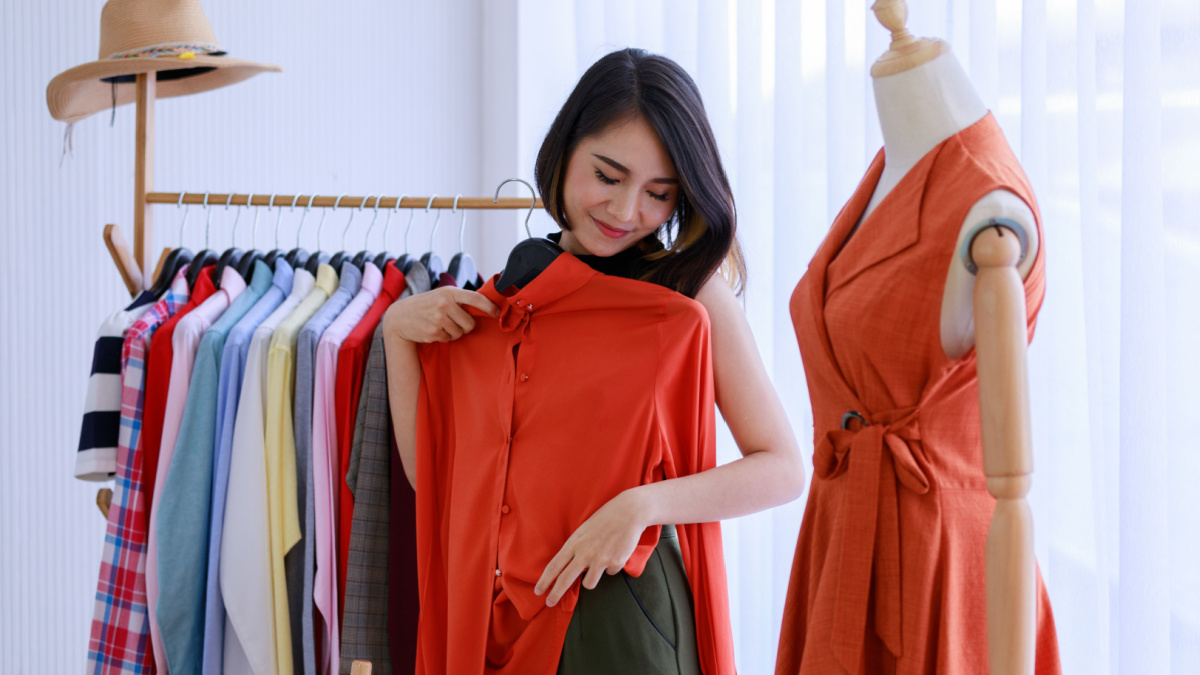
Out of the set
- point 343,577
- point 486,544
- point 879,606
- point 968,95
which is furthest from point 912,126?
point 343,577

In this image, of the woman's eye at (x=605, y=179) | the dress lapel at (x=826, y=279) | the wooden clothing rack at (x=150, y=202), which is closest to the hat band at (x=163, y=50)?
the wooden clothing rack at (x=150, y=202)

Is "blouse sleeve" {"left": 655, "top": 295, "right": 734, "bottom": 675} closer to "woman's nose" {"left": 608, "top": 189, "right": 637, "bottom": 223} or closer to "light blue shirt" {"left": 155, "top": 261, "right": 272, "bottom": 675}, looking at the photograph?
"woman's nose" {"left": 608, "top": 189, "right": 637, "bottom": 223}

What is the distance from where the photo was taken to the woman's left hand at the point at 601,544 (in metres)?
1.18

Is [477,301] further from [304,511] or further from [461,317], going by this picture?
[304,511]

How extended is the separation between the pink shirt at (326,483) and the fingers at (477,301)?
1.21ft

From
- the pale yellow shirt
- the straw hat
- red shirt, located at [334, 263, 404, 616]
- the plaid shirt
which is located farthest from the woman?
the straw hat

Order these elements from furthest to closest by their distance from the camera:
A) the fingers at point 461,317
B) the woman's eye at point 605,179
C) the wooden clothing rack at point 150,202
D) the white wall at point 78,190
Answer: the white wall at point 78,190 < the wooden clothing rack at point 150,202 < the fingers at point 461,317 < the woman's eye at point 605,179

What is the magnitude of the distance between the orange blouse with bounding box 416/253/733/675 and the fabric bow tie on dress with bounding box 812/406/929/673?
401 millimetres

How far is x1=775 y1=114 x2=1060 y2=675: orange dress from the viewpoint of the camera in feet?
2.72

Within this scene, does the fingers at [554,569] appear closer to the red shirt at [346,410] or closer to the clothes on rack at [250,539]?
the red shirt at [346,410]

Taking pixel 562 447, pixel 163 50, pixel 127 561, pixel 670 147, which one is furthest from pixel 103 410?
pixel 670 147

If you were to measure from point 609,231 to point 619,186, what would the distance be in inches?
2.8

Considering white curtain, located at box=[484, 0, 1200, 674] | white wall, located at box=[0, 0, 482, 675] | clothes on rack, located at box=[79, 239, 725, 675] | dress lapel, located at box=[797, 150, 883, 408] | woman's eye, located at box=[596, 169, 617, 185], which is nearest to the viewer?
dress lapel, located at box=[797, 150, 883, 408]

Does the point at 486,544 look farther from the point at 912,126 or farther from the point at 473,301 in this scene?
the point at 912,126
